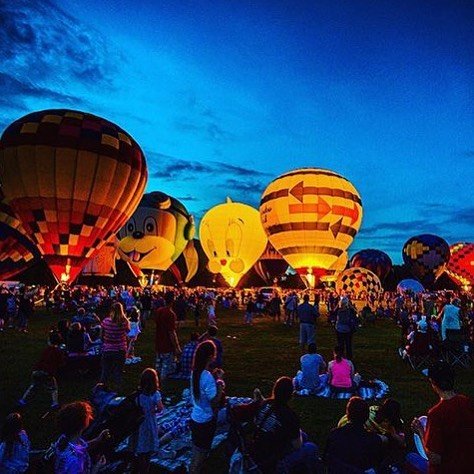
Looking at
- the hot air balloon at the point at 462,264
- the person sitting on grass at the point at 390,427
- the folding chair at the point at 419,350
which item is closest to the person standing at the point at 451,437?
the person sitting on grass at the point at 390,427

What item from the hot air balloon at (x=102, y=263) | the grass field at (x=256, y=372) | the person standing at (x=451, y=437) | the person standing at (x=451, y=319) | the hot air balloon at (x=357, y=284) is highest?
the hot air balloon at (x=102, y=263)

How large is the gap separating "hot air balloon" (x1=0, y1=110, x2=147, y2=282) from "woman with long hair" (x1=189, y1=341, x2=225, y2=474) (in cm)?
2135

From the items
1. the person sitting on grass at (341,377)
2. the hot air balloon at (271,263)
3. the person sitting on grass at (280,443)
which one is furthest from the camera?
the hot air balloon at (271,263)

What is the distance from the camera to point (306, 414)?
672 cm

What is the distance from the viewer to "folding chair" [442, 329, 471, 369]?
10328 millimetres

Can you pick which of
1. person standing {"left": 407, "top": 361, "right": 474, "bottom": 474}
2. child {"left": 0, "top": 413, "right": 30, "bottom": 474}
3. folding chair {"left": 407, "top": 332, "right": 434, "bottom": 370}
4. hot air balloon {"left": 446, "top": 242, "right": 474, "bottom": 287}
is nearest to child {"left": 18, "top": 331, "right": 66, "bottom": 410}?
child {"left": 0, "top": 413, "right": 30, "bottom": 474}

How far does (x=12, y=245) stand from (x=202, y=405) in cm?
3355

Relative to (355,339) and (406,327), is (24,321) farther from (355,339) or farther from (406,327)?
(406,327)

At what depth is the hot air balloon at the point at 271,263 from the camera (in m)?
55.5

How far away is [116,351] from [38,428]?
1.54 meters

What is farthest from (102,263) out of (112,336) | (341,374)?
(341,374)

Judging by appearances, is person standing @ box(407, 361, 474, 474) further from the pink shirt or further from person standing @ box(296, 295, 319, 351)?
person standing @ box(296, 295, 319, 351)

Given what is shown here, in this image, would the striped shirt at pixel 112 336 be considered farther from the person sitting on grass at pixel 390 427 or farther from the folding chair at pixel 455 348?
the folding chair at pixel 455 348

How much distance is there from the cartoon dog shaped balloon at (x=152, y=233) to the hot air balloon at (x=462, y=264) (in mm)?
33510
